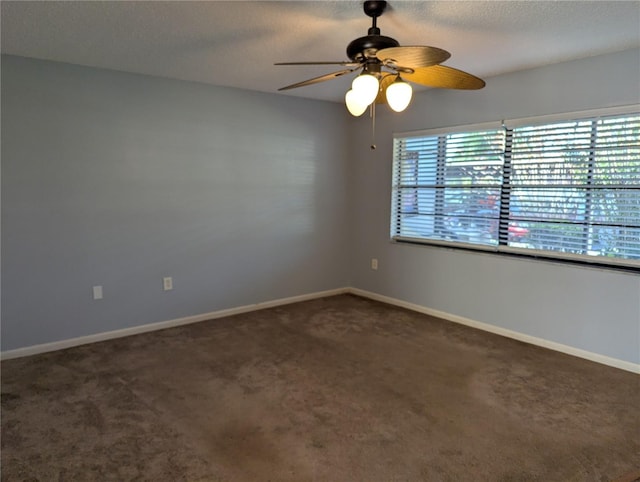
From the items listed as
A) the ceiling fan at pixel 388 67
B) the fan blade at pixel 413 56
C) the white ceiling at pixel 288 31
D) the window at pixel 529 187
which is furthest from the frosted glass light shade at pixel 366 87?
the window at pixel 529 187

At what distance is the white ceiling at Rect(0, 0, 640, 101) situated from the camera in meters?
2.23

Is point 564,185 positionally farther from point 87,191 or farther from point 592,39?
point 87,191

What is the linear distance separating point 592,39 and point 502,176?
4.04ft

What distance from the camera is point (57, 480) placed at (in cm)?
189

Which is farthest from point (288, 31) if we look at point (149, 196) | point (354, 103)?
point (149, 196)

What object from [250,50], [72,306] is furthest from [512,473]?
[72,306]

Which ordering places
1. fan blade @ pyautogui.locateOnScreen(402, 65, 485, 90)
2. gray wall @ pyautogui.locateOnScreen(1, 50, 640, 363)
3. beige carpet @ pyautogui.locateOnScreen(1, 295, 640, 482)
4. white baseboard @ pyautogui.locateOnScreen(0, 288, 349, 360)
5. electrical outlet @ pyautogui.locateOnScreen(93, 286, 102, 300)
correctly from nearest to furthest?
beige carpet @ pyautogui.locateOnScreen(1, 295, 640, 482), fan blade @ pyautogui.locateOnScreen(402, 65, 485, 90), gray wall @ pyautogui.locateOnScreen(1, 50, 640, 363), white baseboard @ pyautogui.locateOnScreen(0, 288, 349, 360), electrical outlet @ pyautogui.locateOnScreen(93, 286, 102, 300)

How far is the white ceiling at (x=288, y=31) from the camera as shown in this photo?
2227mm

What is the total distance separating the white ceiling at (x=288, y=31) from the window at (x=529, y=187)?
23.1 inches

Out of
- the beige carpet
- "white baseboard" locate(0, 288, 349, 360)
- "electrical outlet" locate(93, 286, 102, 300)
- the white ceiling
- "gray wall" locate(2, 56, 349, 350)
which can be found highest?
the white ceiling

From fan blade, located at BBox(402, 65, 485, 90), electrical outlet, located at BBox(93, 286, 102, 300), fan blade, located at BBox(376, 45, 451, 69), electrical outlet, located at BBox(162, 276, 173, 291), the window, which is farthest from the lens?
electrical outlet, located at BBox(162, 276, 173, 291)

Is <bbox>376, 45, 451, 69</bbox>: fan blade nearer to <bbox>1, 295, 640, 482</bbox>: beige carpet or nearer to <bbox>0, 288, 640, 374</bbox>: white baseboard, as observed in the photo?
<bbox>1, 295, 640, 482</bbox>: beige carpet

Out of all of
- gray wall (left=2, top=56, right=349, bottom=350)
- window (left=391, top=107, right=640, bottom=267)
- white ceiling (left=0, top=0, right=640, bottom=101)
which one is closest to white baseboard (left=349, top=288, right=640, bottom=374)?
window (left=391, top=107, right=640, bottom=267)

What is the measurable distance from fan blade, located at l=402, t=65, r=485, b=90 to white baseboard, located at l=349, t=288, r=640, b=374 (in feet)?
7.38
